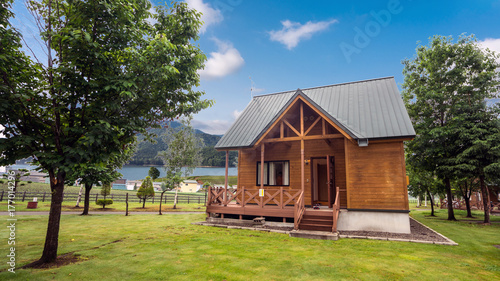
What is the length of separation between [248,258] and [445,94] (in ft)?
67.2

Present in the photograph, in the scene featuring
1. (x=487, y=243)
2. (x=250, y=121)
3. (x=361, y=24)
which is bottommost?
(x=487, y=243)

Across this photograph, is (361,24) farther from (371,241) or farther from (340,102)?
(371,241)

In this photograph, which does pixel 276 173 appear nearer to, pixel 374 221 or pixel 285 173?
pixel 285 173

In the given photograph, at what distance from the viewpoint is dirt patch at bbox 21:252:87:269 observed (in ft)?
20.6

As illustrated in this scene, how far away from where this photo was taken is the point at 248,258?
7074 mm

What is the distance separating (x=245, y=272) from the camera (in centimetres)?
595

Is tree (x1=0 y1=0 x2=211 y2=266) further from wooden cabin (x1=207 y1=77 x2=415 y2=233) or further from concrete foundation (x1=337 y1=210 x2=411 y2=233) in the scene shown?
concrete foundation (x1=337 y1=210 x2=411 y2=233)

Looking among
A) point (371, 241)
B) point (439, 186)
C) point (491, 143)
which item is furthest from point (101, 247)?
point (439, 186)

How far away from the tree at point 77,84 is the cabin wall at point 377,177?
345 inches

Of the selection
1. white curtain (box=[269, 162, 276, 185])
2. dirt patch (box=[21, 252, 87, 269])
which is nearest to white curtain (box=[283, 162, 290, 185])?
white curtain (box=[269, 162, 276, 185])

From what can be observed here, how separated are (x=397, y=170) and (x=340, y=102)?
560 cm

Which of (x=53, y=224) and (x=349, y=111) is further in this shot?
(x=349, y=111)

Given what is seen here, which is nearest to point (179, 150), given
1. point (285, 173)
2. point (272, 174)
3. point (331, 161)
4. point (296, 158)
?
point (272, 174)

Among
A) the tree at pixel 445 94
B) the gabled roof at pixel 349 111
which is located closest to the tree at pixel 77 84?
the gabled roof at pixel 349 111
